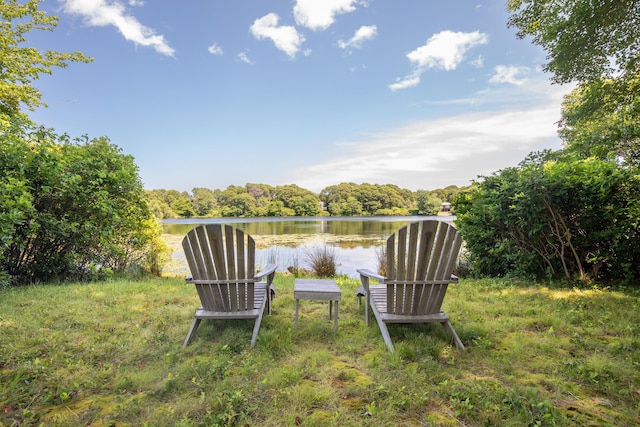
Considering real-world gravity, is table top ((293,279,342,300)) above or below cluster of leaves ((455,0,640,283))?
below

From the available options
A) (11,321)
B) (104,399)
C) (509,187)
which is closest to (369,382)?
(104,399)

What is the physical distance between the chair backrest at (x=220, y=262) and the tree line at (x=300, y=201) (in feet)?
89.2

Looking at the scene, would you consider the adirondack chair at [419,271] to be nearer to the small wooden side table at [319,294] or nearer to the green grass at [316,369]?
the green grass at [316,369]

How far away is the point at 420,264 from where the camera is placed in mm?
2346

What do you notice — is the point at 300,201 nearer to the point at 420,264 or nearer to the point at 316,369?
the point at 420,264

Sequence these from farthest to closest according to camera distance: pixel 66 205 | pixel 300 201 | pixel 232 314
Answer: pixel 300 201
pixel 66 205
pixel 232 314

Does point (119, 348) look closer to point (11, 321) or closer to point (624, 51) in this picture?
point (11, 321)

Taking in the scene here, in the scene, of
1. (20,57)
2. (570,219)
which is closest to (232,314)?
(570,219)

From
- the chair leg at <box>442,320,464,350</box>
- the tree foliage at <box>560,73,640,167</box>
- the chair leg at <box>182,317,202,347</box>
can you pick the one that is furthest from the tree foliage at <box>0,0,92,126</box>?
the tree foliage at <box>560,73,640,167</box>

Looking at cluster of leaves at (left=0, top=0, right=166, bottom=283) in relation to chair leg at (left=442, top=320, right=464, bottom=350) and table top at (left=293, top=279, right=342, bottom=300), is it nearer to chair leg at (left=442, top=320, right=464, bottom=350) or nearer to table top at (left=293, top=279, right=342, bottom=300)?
table top at (left=293, top=279, right=342, bottom=300)

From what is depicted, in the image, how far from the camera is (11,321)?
264 centimetres

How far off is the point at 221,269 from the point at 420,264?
5.41 feet

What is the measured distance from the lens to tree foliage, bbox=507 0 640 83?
4.01 metres

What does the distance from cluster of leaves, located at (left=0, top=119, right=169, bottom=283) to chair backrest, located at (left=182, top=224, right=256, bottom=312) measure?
2.49 m
